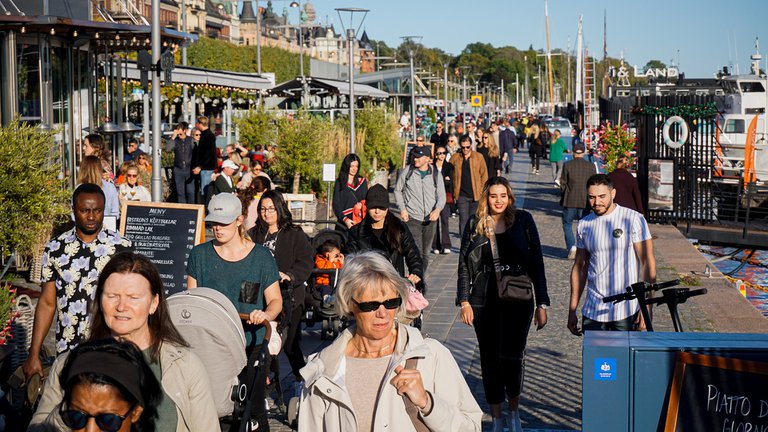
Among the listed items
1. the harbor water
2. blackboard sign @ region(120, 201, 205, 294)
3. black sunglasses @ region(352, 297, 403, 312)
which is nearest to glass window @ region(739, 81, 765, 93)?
the harbor water

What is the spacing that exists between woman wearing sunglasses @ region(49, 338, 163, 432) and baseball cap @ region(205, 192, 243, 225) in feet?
10.4

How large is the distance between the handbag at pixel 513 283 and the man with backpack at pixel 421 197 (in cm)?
646

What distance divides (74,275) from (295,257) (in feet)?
9.00

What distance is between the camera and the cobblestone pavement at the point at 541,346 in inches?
329

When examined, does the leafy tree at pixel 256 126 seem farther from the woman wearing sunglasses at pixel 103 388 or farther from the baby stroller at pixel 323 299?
the woman wearing sunglasses at pixel 103 388

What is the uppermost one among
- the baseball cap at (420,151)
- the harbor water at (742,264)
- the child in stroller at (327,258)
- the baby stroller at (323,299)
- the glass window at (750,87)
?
the glass window at (750,87)

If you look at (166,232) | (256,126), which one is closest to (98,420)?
(166,232)

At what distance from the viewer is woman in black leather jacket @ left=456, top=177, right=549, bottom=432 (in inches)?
297

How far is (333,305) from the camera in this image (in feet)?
24.9

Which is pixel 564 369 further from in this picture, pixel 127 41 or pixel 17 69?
pixel 127 41

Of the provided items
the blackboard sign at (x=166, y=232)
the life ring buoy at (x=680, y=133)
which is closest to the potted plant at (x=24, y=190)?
the blackboard sign at (x=166, y=232)

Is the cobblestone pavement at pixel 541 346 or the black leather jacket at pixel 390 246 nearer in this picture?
the cobblestone pavement at pixel 541 346

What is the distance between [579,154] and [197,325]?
42.6 ft

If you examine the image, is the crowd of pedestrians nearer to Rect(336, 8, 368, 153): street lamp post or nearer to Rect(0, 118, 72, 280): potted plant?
Rect(0, 118, 72, 280): potted plant
